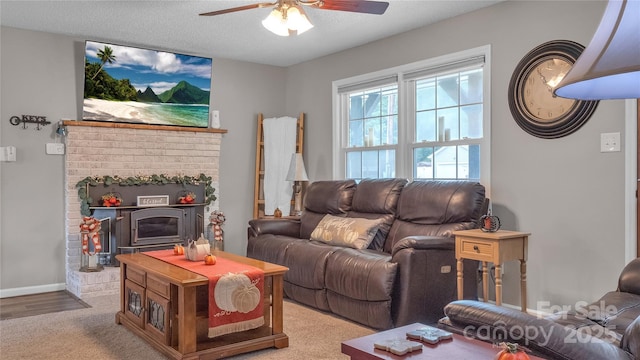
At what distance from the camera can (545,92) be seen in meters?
3.86

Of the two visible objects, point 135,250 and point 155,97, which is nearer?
point 135,250

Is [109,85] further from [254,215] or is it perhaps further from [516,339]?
[516,339]

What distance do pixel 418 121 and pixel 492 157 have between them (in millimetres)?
918

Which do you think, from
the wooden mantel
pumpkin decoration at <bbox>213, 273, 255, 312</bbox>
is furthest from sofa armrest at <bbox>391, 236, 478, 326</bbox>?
the wooden mantel

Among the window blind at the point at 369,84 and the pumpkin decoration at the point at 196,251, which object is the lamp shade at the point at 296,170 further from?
the pumpkin decoration at the point at 196,251

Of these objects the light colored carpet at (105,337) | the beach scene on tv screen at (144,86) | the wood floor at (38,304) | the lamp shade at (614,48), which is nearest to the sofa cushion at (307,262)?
the light colored carpet at (105,337)

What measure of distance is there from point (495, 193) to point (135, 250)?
3444 millimetres

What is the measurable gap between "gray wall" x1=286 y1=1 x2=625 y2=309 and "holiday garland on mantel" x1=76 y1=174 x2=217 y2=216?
9.27 ft

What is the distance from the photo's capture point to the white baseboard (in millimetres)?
4824

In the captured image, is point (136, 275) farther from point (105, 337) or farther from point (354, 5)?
point (354, 5)

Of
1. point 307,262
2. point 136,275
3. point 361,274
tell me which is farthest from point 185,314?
point 307,262

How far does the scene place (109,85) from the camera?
5.18m

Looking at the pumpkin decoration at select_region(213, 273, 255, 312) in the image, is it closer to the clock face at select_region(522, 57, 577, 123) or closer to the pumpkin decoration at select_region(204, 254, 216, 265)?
the pumpkin decoration at select_region(204, 254, 216, 265)

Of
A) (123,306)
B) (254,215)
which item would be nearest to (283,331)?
(123,306)
